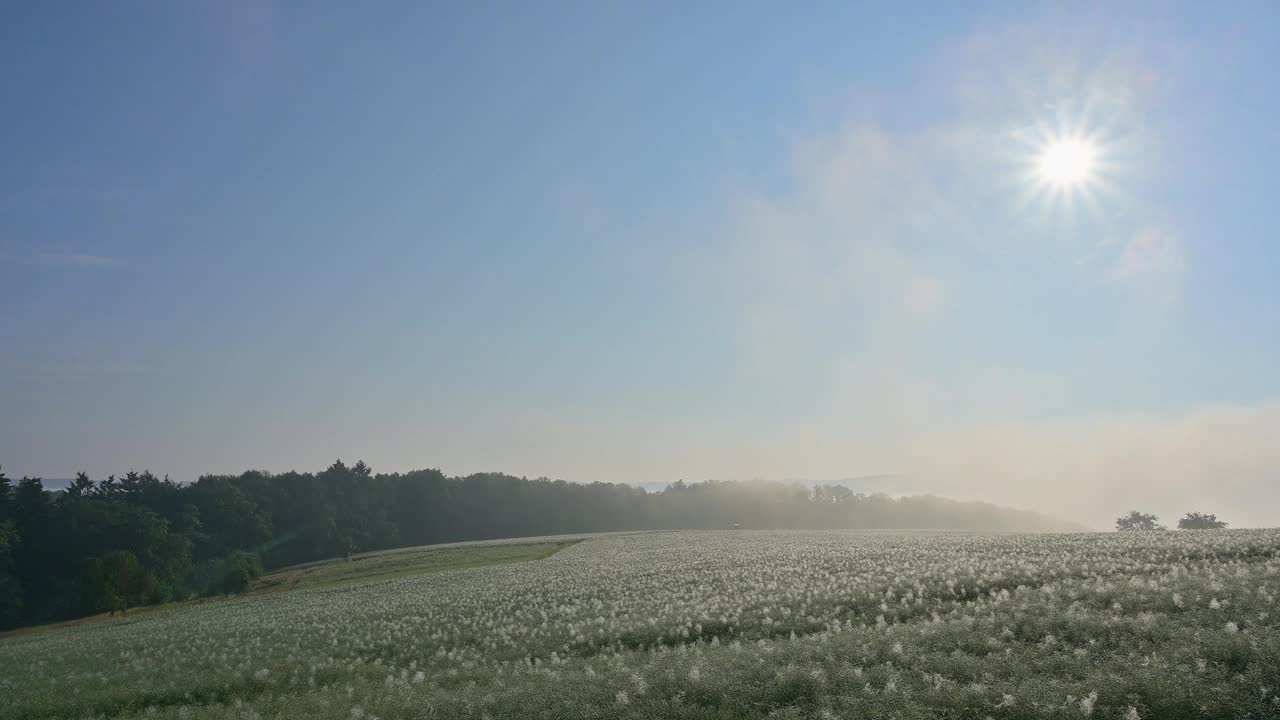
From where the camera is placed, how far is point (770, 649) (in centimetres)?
1559

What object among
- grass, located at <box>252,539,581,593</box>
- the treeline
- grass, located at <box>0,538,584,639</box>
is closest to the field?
grass, located at <box>0,538,584,639</box>

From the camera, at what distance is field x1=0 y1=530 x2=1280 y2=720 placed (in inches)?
440

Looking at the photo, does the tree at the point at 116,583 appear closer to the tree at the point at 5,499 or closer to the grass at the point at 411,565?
the grass at the point at 411,565

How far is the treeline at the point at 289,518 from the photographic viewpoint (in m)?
80.2

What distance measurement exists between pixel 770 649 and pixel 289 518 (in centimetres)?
13805

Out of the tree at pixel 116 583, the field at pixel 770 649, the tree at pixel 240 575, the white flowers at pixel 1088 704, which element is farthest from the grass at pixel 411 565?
the white flowers at pixel 1088 704

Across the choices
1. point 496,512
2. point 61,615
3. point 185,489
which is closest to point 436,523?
point 496,512

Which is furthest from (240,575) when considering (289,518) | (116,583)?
(289,518)

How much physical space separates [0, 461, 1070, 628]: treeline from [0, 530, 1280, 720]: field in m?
56.5

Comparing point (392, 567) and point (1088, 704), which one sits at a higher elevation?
point (1088, 704)

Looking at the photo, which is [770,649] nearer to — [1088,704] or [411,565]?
[1088,704]

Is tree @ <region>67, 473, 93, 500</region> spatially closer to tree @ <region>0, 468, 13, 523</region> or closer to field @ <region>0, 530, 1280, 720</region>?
tree @ <region>0, 468, 13, 523</region>

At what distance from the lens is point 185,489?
11706 cm

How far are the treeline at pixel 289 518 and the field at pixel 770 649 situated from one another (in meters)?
56.5
